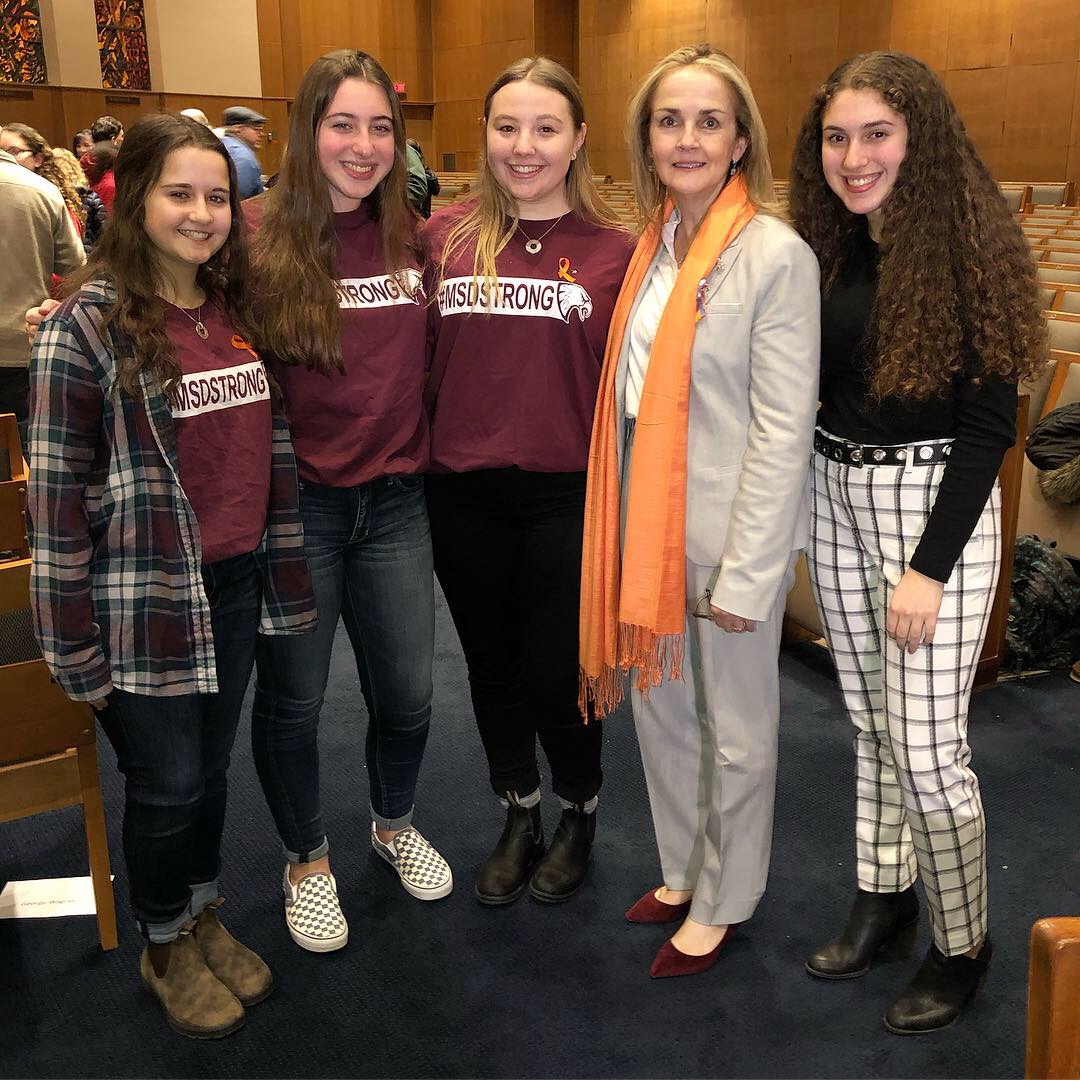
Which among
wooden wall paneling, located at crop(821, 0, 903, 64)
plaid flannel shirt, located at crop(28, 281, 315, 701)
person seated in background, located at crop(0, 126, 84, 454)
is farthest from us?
wooden wall paneling, located at crop(821, 0, 903, 64)

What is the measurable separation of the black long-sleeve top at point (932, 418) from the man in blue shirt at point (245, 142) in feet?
14.2

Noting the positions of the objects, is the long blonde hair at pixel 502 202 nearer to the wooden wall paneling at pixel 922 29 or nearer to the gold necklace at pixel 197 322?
the gold necklace at pixel 197 322

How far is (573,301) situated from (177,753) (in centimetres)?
99

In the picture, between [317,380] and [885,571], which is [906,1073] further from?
[317,380]

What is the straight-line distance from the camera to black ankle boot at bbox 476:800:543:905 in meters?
2.20

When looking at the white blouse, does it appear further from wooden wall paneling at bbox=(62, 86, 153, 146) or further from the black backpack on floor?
wooden wall paneling at bbox=(62, 86, 153, 146)

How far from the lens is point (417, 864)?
2248 mm

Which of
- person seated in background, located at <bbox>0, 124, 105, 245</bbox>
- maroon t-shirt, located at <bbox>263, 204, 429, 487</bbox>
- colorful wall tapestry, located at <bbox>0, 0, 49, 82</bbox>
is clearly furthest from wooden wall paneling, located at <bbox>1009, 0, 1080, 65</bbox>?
colorful wall tapestry, located at <bbox>0, 0, 49, 82</bbox>

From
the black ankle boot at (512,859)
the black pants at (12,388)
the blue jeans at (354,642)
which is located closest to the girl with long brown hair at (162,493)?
the blue jeans at (354,642)

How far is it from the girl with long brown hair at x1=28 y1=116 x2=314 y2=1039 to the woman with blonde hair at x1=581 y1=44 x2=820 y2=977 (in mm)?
561

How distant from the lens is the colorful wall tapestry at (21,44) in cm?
1394

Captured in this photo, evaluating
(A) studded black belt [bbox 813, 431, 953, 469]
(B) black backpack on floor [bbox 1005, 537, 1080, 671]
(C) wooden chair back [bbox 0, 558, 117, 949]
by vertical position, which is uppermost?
(A) studded black belt [bbox 813, 431, 953, 469]

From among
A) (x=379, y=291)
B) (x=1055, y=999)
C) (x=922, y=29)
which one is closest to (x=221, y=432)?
(x=379, y=291)

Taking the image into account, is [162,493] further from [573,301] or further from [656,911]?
[656,911]
